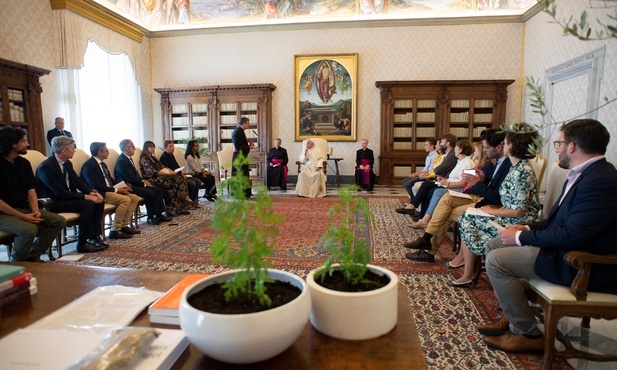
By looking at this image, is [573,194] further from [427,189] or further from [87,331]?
[427,189]

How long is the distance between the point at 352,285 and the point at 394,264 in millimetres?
2853

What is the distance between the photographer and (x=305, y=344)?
3.47 ft

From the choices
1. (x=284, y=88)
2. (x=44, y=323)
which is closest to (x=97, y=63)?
(x=284, y=88)

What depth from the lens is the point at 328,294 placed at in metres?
1.05

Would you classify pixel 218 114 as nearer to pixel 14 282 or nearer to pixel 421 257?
pixel 421 257

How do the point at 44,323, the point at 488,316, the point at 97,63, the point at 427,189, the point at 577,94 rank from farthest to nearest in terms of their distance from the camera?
the point at 97,63, the point at 577,94, the point at 427,189, the point at 488,316, the point at 44,323

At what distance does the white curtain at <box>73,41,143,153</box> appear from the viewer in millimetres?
8320

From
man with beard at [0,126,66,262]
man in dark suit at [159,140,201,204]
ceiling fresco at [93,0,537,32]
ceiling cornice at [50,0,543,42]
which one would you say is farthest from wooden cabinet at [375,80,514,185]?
man with beard at [0,126,66,262]

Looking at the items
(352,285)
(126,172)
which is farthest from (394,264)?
(126,172)

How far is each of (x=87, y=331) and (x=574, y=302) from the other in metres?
2.23

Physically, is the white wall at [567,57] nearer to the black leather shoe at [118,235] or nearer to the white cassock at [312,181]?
the white cassock at [312,181]

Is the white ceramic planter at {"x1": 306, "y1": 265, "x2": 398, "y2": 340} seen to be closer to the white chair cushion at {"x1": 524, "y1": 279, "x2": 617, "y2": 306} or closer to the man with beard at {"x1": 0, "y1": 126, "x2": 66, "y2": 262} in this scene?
the white chair cushion at {"x1": 524, "y1": 279, "x2": 617, "y2": 306}

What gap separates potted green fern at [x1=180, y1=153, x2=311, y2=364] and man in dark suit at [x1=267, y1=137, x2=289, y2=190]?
8.67 meters

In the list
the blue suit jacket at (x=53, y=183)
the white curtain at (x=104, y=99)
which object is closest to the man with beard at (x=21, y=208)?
the blue suit jacket at (x=53, y=183)
